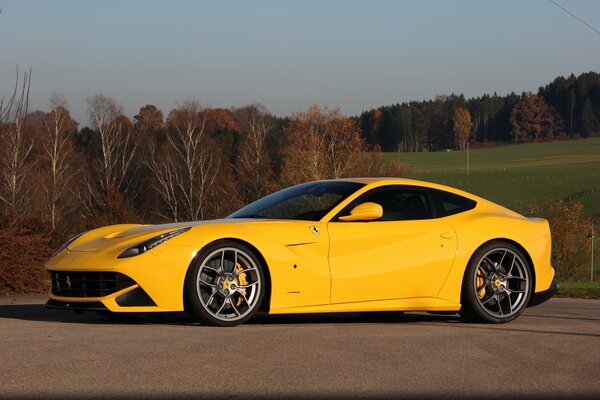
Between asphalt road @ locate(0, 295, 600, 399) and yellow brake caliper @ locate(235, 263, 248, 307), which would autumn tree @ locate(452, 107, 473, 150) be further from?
asphalt road @ locate(0, 295, 600, 399)

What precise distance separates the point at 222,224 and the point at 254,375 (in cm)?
277

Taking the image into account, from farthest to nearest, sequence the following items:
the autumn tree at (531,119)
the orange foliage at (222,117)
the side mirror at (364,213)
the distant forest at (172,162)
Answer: the autumn tree at (531,119)
the orange foliage at (222,117)
the distant forest at (172,162)
the side mirror at (364,213)

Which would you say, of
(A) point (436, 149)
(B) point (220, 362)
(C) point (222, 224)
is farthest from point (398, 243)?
(A) point (436, 149)

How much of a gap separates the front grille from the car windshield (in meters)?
1.64

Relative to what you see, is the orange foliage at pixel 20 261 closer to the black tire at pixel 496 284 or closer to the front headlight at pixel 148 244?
the front headlight at pixel 148 244

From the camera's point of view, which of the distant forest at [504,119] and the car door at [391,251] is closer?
the car door at [391,251]

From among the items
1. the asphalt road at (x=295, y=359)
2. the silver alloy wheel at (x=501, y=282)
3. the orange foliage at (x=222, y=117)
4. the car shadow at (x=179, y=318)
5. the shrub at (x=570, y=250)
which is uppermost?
the orange foliage at (x=222, y=117)

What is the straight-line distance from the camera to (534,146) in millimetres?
159000

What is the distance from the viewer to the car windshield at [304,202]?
29.2 feet

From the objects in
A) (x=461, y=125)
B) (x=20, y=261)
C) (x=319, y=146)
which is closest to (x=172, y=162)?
(x=319, y=146)

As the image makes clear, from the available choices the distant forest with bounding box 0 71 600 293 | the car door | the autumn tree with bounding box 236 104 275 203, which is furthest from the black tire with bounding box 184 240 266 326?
the autumn tree with bounding box 236 104 275 203

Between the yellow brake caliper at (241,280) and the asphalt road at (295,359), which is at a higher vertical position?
the yellow brake caliper at (241,280)

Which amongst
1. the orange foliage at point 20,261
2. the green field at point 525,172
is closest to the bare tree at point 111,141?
the green field at point 525,172

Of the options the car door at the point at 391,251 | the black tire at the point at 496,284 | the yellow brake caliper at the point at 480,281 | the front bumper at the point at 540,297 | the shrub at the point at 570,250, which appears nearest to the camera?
the car door at the point at 391,251
